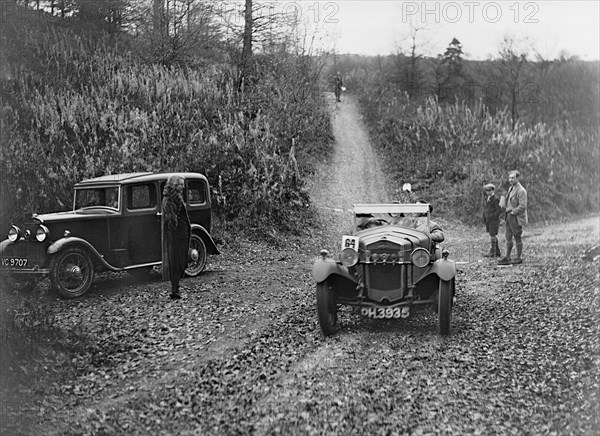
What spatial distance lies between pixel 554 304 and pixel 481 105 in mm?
7280

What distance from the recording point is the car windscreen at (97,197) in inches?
312

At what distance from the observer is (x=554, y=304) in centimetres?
675

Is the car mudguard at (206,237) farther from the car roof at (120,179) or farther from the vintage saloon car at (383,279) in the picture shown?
the vintage saloon car at (383,279)

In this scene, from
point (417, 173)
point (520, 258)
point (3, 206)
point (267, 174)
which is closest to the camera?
point (3, 206)

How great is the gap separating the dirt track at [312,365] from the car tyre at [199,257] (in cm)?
40

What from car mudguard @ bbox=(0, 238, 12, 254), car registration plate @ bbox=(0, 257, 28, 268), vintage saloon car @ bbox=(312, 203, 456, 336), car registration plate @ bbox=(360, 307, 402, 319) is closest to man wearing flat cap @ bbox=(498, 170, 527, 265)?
vintage saloon car @ bbox=(312, 203, 456, 336)

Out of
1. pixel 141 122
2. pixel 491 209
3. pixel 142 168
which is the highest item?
pixel 141 122

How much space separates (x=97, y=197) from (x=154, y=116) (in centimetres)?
399

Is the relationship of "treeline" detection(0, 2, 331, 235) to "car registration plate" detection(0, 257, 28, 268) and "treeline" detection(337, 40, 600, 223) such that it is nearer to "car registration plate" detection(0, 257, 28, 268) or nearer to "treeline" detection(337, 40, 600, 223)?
"car registration plate" detection(0, 257, 28, 268)

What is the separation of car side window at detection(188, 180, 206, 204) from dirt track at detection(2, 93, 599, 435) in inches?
56.9

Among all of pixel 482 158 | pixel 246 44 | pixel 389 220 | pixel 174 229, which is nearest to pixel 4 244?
pixel 174 229

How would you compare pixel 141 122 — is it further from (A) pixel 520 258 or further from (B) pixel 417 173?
(A) pixel 520 258

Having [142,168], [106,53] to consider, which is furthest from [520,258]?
[106,53]

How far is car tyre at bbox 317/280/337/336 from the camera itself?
18.8ft
